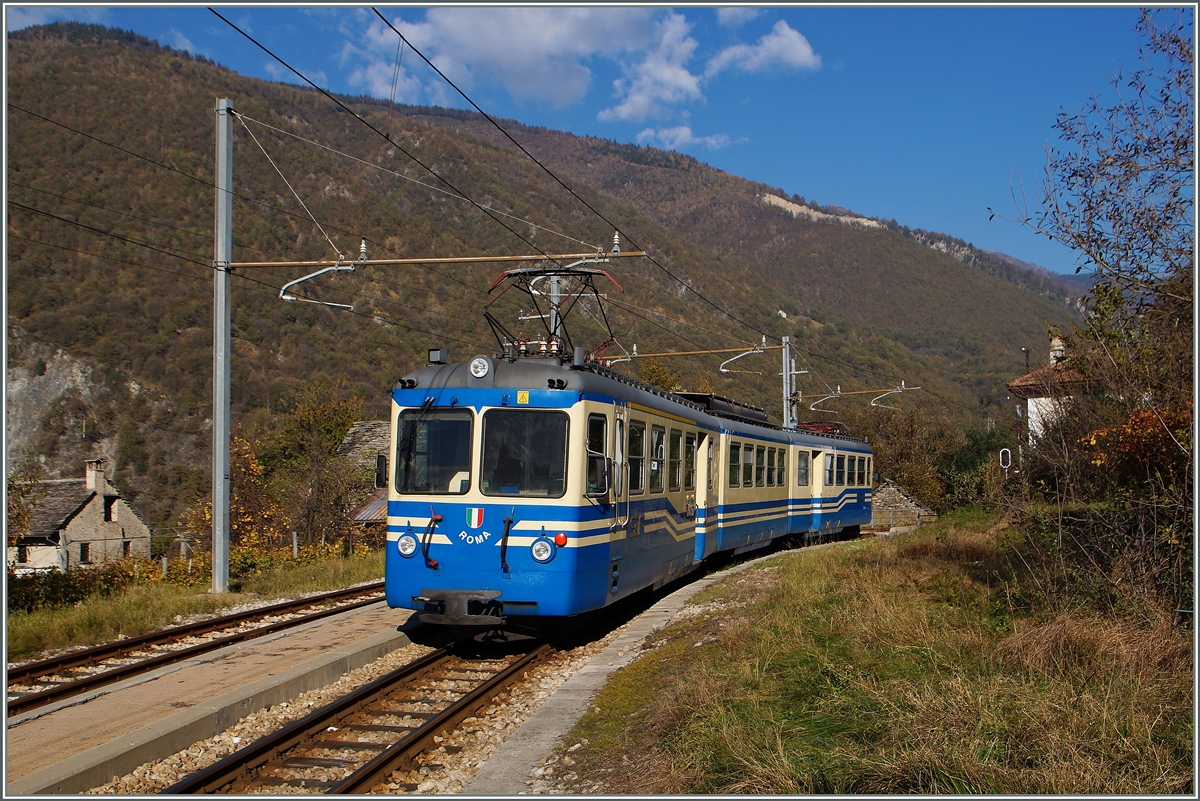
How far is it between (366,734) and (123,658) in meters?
4.77

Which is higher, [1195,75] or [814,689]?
[1195,75]

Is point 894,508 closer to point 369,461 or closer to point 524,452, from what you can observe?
point 369,461

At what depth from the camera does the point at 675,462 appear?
43.1 feet

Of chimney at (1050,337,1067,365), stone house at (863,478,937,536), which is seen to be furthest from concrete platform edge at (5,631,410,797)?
stone house at (863,478,937,536)

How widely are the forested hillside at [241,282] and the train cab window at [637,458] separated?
25.8m

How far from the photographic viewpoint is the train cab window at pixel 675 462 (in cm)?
1287

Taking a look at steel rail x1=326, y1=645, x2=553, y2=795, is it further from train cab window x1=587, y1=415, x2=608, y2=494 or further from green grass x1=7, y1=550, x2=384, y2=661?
green grass x1=7, y1=550, x2=384, y2=661

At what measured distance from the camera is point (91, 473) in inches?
1802

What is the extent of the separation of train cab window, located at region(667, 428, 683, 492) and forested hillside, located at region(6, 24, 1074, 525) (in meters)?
24.1

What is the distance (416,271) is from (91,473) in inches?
1806

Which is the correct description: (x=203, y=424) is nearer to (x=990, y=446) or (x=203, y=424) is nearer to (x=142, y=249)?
(x=142, y=249)

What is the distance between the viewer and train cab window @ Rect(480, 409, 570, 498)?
9680mm

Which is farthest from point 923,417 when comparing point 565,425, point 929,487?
point 565,425

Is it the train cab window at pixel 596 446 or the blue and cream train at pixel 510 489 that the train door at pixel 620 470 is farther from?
the train cab window at pixel 596 446
